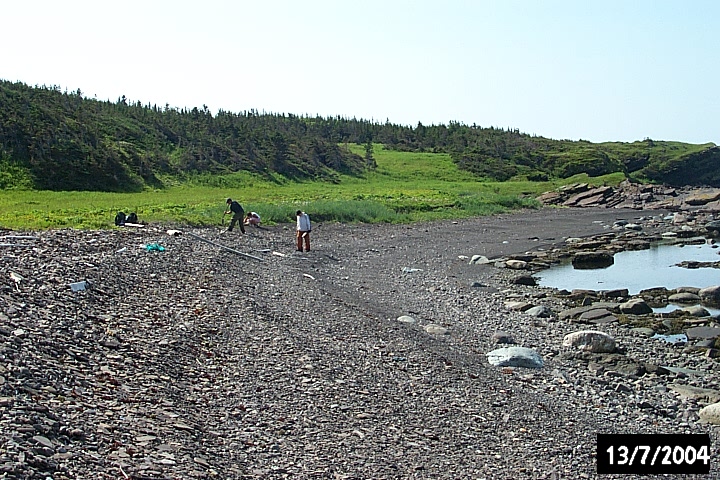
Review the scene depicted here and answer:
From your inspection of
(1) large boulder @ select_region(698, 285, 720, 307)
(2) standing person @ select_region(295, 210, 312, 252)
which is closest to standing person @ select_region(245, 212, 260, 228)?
(2) standing person @ select_region(295, 210, 312, 252)

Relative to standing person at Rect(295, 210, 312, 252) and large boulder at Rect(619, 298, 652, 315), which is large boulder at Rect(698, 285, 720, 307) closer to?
large boulder at Rect(619, 298, 652, 315)

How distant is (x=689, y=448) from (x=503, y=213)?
1949 inches

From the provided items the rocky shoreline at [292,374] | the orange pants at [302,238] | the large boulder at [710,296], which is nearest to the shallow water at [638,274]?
the large boulder at [710,296]

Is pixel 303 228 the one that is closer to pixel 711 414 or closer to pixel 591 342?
pixel 591 342

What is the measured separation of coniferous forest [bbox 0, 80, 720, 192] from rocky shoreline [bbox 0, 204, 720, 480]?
33.7 m

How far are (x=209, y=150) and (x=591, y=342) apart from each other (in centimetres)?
6100

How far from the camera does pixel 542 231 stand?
1897 inches

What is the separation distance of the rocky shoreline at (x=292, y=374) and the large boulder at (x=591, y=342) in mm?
132

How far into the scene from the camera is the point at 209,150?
241 ft

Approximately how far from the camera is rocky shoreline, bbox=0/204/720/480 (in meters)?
8.41

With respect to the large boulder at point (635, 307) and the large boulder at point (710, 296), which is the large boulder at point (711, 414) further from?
the large boulder at point (710, 296)

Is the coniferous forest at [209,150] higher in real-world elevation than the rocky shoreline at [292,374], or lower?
higher

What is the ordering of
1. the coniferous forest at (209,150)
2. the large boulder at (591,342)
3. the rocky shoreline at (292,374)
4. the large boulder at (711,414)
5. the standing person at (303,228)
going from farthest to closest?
the coniferous forest at (209,150)
the standing person at (303,228)
the large boulder at (591,342)
the large boulder at (711,414)
the rocky shoreline at (292,374)

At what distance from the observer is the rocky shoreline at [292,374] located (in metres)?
8.41
